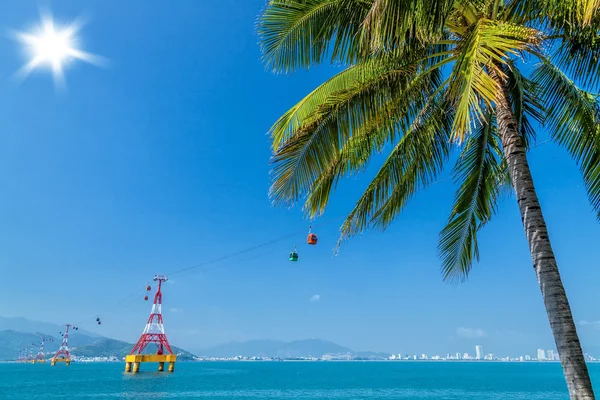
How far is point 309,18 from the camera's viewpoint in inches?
203

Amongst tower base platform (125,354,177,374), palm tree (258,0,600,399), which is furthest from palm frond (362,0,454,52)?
tower base platform (125,354,177,374)

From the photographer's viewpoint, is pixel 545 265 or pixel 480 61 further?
pixel 545 265

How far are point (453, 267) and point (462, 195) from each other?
3.87 ft

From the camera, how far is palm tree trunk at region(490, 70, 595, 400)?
342 centimetres

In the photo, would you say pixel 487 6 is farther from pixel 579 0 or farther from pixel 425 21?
pixel 579 0

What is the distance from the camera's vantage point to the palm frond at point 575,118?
528 cm

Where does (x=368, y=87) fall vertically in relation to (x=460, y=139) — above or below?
above

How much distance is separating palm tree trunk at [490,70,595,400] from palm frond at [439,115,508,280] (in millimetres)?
1966

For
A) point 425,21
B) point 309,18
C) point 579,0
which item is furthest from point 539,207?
point 309,18

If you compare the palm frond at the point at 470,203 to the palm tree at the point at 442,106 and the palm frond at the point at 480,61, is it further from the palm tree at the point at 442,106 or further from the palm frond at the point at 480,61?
the palm frond at the point at 480,61

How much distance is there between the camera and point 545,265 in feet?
12.3

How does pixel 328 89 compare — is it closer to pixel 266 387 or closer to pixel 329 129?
pixel 329 129

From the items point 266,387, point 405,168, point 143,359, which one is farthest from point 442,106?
A: point 143,359

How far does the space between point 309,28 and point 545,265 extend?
3882 millimetres
